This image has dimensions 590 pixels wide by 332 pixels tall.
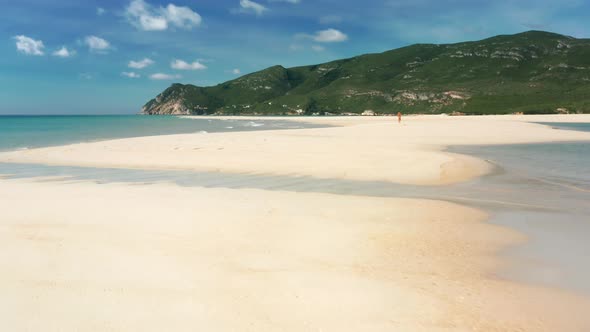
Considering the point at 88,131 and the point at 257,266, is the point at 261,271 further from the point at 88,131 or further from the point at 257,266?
the point at 88,131

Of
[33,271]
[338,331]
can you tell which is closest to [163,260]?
[33,271]

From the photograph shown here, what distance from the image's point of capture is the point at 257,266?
565 centimetres

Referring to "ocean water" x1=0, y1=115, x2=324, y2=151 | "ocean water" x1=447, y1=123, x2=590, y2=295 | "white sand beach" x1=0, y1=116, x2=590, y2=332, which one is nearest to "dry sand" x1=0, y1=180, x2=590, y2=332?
"white sand beach" x1=0, y1=116, x2=590, y2=332

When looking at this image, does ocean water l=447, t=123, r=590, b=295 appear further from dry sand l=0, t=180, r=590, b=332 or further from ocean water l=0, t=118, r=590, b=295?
dry sand l=0, t=180, r=590, b=332

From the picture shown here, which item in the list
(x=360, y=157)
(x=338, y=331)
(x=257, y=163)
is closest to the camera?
(x=338, y=331)

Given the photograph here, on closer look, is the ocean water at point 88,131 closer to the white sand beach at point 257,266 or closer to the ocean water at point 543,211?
A: the white sand beach at point 257,266

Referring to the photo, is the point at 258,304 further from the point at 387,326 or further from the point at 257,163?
the point at 257,163

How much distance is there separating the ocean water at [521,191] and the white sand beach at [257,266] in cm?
51

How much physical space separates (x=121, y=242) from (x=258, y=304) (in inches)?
138

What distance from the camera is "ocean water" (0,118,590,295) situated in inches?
231

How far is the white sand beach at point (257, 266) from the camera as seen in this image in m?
4.23

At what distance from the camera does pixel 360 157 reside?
19.1m

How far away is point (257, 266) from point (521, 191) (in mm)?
9880

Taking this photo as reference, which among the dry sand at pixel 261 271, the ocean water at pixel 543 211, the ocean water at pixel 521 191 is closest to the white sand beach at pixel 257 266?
the dry sand at pixel 261 271
